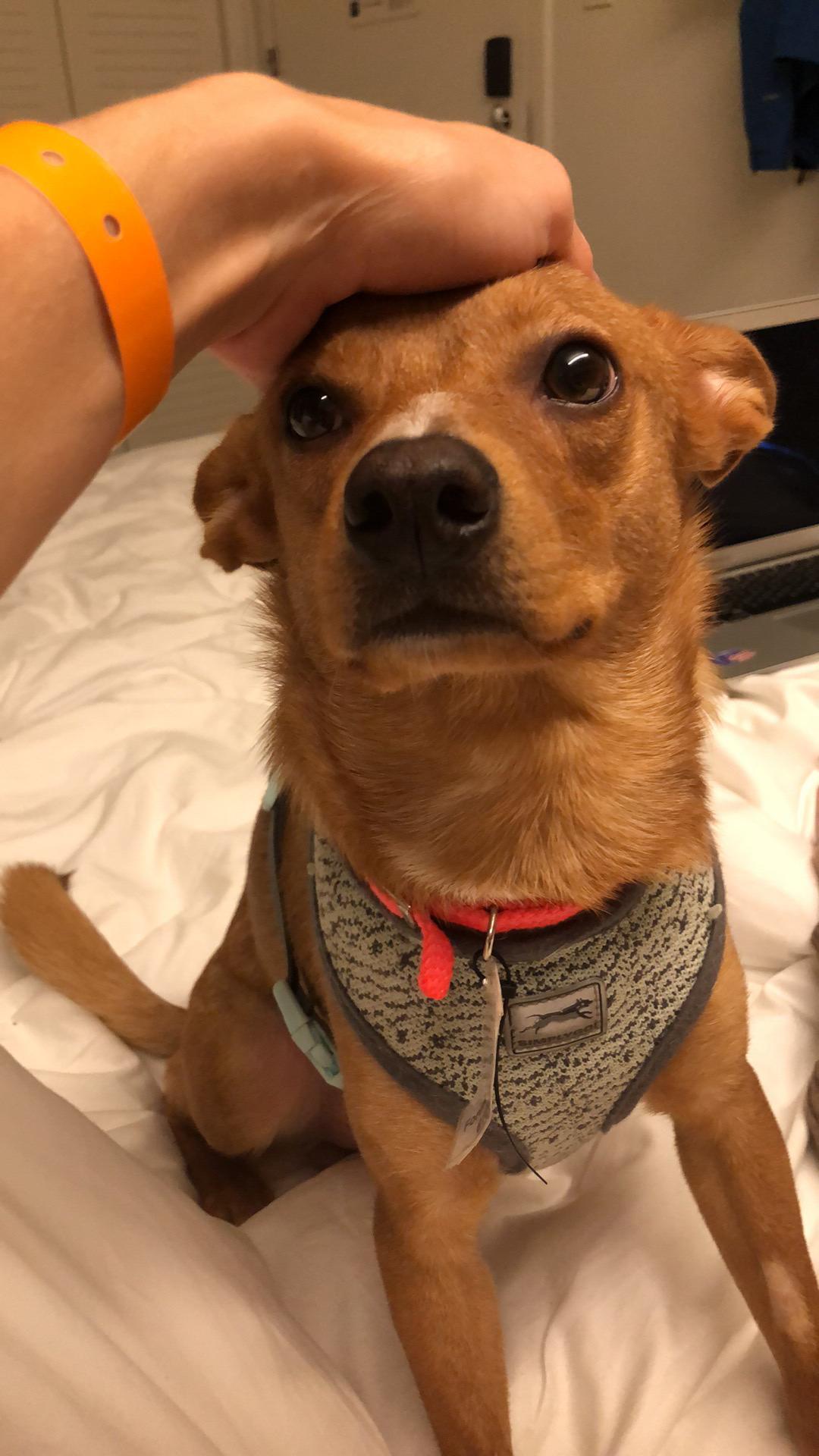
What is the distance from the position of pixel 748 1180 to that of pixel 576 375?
2.81ft

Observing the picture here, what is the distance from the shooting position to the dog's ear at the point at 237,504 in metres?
1.13

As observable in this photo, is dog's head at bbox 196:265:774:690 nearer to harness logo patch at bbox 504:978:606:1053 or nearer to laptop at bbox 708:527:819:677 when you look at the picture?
harness logo patch at bbox 504:978:606:1053

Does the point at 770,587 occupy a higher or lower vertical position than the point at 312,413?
lower

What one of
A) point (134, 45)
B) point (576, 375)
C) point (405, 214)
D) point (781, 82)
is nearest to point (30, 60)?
point (134, 45)

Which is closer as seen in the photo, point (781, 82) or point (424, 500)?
point (424, 500)

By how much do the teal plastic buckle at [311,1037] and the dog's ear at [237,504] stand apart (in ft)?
1.73

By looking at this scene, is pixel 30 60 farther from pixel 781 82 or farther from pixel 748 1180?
pixel 748 1180

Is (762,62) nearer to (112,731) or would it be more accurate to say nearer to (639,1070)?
(112,731)

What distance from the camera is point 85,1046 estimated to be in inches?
59.8

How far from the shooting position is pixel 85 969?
152 centimetres

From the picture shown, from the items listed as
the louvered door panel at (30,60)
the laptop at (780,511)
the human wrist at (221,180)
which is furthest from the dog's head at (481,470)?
the louvered door panel at (30,60)

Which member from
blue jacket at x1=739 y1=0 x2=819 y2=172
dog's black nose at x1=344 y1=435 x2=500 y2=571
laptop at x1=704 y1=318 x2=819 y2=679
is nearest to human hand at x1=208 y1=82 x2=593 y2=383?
dog's black nose at x1=344 y1=435 x2=500 y2=571

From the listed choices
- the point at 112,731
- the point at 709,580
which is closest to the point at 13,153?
the point at 709,580

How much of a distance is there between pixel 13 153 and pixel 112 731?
1497mm
